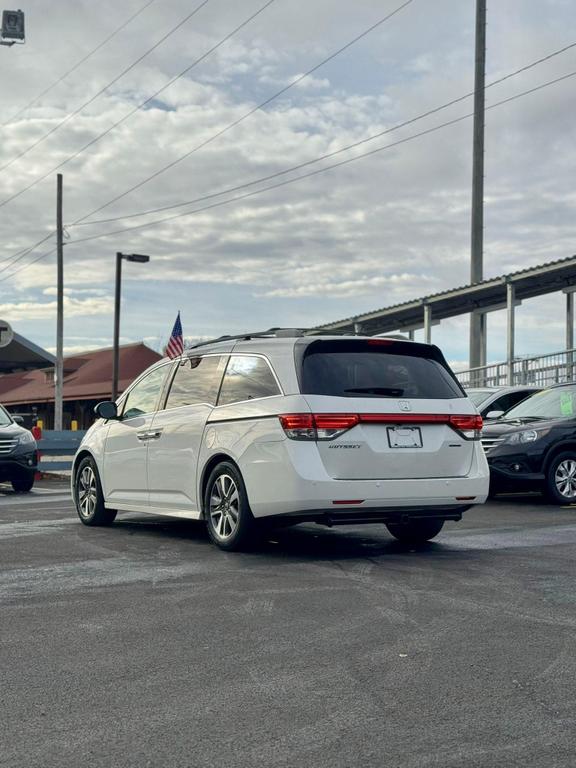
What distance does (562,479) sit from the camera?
1407 centimetres

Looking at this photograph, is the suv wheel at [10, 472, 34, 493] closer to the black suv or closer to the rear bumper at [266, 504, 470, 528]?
the black suv

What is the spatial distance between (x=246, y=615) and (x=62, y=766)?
2.65m

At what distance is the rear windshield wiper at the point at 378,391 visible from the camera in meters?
8.77

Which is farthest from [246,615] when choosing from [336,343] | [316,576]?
[336,343]

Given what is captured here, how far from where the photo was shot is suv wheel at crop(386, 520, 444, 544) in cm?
984

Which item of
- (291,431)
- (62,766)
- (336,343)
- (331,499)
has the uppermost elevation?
(336,343)

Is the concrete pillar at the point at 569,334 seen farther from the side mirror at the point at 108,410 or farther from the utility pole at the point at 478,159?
the side mirror at the point at 108,410

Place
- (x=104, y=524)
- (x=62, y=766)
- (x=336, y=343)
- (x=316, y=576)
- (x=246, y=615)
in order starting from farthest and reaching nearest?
(x=104, y=524) → (x=336, y=343) → (x=316, y=576) → (x=246, y=615) → (x=62, y=766)

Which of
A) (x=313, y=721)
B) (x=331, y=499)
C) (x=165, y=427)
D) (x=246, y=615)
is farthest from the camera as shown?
(x=165, y=427)

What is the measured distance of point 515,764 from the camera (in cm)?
383

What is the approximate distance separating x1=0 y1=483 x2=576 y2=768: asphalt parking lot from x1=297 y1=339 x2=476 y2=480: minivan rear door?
2.57 ft

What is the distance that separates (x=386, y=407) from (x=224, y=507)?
5.51ft

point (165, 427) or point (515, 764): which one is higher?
point (165, 427)

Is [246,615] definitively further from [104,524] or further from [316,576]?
[104,524]
